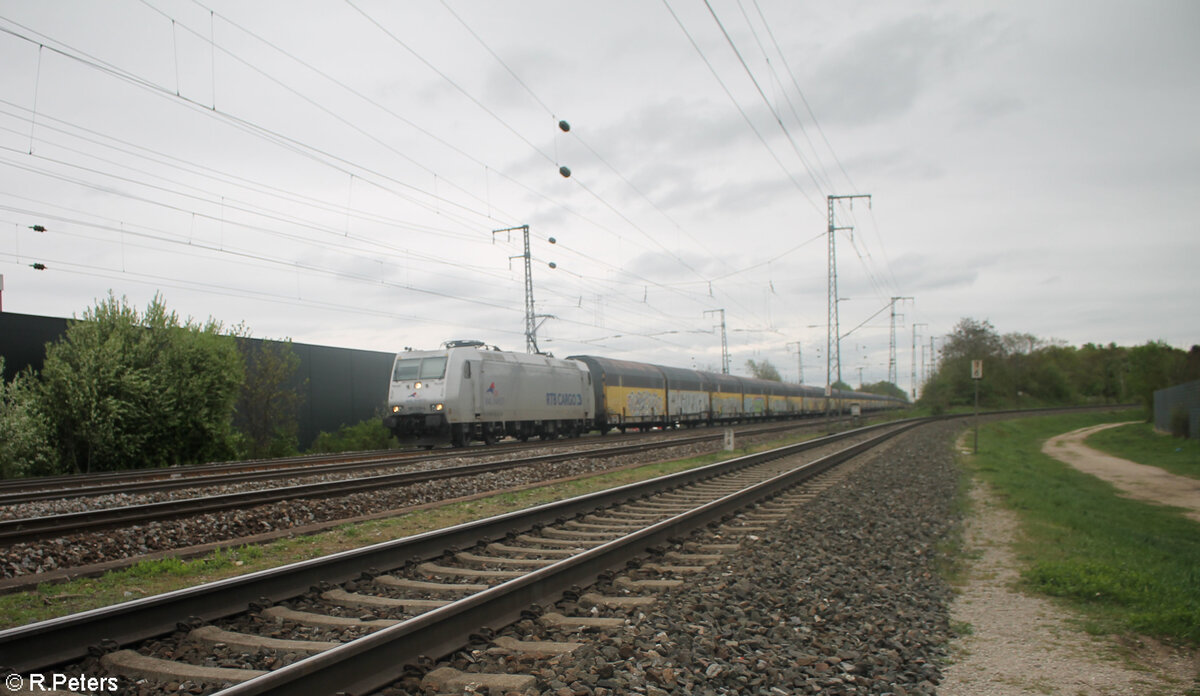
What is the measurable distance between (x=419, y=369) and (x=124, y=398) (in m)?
7.62

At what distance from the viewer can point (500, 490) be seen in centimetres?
1195

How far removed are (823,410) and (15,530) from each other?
68.2m

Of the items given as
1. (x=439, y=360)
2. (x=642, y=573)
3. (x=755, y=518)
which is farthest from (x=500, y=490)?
(x=439, y=360)

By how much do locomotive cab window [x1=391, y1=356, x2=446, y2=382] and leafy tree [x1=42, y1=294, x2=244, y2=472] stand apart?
14.7 feet

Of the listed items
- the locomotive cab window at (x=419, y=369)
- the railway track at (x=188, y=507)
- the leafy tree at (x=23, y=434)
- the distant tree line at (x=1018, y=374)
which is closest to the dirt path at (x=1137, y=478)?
the railway track at (x=188, y=507)

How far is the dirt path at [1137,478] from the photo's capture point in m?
15.8

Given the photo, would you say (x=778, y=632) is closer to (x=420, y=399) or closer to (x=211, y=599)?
(x=211, y=599)

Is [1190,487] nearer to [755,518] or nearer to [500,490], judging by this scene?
[755,518]

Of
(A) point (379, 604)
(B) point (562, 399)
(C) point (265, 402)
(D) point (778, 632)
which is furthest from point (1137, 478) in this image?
(C) point (265, 402)

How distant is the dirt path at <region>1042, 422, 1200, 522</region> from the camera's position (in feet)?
51.9

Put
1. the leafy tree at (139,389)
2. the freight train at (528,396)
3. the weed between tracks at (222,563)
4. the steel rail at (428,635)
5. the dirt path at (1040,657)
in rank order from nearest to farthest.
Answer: the steel rail at (428,635), the dirt path at (1040,657), the weed between tracks at (222,563), the leafy tree at (139,389), the freight train at (528,396)

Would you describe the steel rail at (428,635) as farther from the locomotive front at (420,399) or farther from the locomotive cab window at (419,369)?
the locomotive cab window at (419,369)

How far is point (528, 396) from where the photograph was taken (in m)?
25.2

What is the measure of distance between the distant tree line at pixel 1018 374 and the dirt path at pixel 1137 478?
3684 cm
